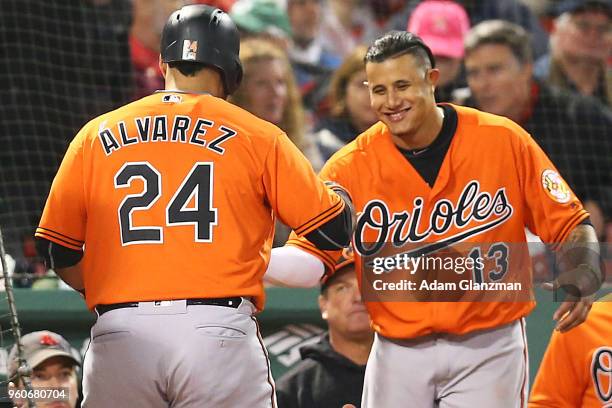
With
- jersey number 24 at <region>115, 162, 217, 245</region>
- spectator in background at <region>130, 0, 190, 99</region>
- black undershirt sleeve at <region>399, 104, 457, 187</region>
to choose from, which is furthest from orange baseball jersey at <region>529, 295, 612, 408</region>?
spectator in background at <region>130, 0, 190, 99</region>

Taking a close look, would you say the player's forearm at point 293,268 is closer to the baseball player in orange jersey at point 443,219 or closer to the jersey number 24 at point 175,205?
the baseball player in orange jersey at point 443,219

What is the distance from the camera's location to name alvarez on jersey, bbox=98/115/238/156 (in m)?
3.01

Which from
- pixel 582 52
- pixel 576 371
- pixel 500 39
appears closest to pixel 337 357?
pixel 576 371

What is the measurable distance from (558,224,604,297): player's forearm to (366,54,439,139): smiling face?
1.85ft

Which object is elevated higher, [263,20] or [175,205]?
[263,20]

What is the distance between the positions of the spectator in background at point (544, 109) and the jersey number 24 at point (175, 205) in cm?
305

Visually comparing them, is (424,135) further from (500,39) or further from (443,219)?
(500,39)

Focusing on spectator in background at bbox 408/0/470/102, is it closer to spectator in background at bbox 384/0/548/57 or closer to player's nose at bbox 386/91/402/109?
spectator in background at bbox 384/0/548/57

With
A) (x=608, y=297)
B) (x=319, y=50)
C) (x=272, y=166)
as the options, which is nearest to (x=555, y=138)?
(x=319, y=50)

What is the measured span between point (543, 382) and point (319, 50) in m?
3.01

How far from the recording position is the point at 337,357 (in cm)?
431

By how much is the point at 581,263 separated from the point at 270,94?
7.84 ft

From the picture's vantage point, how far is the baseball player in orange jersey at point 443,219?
3.49 m

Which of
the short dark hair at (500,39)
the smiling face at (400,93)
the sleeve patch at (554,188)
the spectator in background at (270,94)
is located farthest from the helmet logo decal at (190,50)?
the short dark hair at (500,39)
